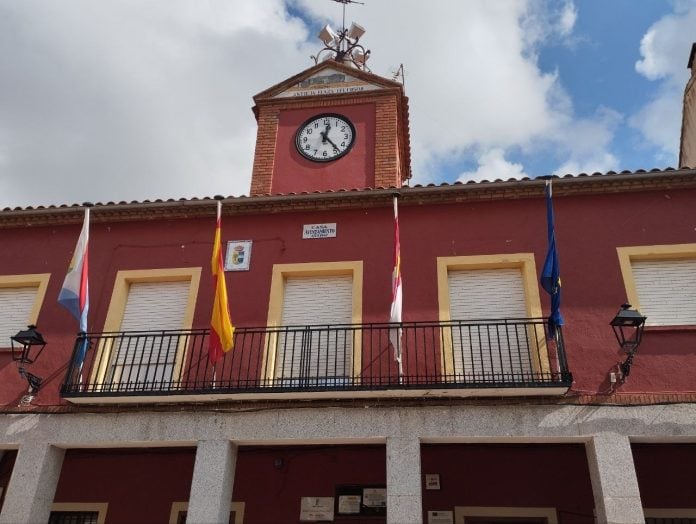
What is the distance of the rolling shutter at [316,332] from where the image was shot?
8.19 m

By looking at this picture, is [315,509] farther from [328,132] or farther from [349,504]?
[328,132]

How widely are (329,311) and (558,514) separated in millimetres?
4130

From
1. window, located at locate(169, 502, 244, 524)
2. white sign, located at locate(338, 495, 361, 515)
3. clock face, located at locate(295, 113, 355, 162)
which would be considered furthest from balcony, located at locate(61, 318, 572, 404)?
clock face, located at locate(295, 113, 355, 162)

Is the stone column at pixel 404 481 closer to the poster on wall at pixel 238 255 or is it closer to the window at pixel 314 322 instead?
the window at pixel 314 322

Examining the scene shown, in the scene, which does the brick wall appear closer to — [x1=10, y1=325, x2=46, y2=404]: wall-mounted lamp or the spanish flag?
the spanish flag

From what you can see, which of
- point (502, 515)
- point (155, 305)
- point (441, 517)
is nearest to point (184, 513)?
point (155, 305)

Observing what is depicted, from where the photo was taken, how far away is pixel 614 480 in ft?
22.2

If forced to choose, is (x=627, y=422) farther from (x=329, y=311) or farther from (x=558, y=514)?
(x=329, y=311)

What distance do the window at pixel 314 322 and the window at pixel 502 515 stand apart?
2.39 m

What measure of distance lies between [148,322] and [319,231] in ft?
9.68

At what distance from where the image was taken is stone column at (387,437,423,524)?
6.77 metres

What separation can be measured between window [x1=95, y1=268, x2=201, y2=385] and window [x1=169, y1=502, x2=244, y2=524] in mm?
1847

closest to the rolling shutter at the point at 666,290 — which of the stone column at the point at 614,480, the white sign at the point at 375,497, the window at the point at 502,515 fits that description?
the stone column at the point at 614,480

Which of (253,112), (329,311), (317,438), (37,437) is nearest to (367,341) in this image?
(329,311)
